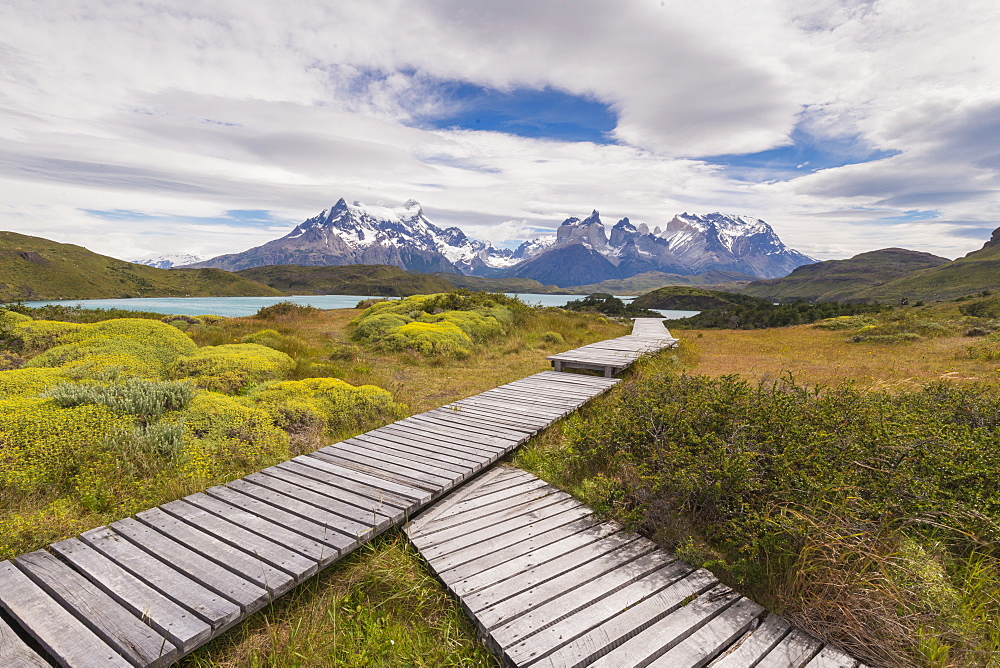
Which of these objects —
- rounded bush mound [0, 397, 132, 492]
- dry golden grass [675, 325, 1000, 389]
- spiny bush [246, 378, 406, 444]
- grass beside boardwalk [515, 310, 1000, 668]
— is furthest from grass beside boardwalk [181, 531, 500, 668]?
dry golden grass [675, 325, 1000, 389]

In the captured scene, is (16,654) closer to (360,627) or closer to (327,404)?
(360,627)

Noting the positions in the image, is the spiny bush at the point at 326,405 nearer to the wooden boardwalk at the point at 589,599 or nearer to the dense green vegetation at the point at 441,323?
the wooden boardwalk at the point at 589,599

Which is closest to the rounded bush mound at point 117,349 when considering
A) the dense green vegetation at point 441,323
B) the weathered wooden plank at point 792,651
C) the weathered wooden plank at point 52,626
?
the weathered wooden plank at point 52,626

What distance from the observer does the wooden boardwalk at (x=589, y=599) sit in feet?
9.22

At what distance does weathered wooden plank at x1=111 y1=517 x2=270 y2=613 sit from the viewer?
3.08 meters

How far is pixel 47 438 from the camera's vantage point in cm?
505

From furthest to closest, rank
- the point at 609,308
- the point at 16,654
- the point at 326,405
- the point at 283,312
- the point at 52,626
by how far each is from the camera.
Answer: the point at 609,308 < the point at 283,312 < the point at 326,405 < the point at 52,626 < the point at 16,654

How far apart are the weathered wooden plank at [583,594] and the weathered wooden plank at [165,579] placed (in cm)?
187

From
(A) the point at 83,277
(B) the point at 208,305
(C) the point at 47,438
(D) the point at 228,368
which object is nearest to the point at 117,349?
(D) the point at 228,368

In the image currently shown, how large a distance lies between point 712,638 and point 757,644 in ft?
1.00

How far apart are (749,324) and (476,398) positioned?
36.1 metres

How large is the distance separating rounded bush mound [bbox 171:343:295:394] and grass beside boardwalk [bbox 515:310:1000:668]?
658cm

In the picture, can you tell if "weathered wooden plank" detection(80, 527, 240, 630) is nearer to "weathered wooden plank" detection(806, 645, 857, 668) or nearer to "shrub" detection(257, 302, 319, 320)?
"weathered wooden plank" detection(806, 645, 857, 668)

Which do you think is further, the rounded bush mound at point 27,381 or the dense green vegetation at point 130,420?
the rounded bush mound at point 27,381
